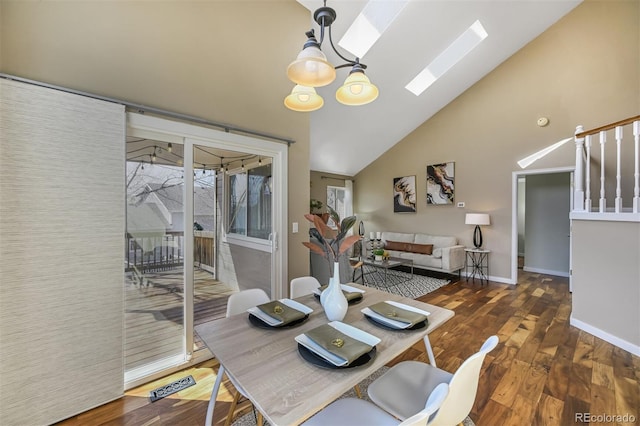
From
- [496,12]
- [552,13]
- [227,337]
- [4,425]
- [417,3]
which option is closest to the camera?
[227,337]

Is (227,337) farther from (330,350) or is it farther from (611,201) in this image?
(611,201)

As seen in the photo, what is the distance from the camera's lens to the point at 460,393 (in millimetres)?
1006

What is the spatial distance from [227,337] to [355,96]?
5.73ft

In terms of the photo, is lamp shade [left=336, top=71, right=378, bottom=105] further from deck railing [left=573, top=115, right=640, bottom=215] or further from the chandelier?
deck railing [left=573, top=115, right=640, bottom=215]

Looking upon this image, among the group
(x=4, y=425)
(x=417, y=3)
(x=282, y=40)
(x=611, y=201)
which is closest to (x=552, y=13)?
(x=417, y=3)

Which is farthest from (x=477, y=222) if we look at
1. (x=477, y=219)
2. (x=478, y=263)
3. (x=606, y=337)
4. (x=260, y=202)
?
(x=260, y=202)

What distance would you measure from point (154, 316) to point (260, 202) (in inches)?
57.8

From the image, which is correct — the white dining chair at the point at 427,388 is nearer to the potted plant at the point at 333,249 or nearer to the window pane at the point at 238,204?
the potted plant at the point at 333,249

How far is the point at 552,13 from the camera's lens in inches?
163

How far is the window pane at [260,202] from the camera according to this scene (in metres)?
2.88

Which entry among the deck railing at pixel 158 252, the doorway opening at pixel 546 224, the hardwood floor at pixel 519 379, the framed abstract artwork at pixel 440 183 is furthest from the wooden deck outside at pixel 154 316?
the doorway opening at pixel 546 224

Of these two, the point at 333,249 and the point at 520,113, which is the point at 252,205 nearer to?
the point at 333,249

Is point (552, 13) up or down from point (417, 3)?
up

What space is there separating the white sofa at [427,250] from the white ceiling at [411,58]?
2.50 meters
